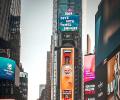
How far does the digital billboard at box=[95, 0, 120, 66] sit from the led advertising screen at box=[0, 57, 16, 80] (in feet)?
109

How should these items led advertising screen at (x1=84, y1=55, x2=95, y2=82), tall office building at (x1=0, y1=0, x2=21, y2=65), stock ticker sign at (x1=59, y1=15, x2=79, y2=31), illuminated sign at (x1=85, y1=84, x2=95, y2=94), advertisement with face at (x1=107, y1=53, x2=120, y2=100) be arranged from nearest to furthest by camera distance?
1. advertisement with face at (x1=107, y1=53, x2=120, y2=100)
2. led advertising screen at (x1=84, y1=55, x2=95, y2=82)
3. illuminated sign at (x1=85, y1=84, x2=95, y2=94)
4. tall office building at (x1=0, y1=0, x2=21, y2=65)
5. stock ticker sign at (x1=59, y1=15, x2=79, y2=31)

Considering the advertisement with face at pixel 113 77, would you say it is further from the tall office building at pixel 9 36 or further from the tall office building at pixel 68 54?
the tall office building at pixel 68 54

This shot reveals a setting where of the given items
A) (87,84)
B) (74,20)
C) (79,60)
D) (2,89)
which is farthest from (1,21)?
(79,60)

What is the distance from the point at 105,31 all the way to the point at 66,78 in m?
66.3

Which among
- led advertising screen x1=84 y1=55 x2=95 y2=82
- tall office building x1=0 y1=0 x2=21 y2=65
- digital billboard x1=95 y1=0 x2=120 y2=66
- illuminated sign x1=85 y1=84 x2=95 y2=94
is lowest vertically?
illuminated sign x1=85 y1=84 x2=95 y2=94

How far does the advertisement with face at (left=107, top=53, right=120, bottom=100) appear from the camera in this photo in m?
29.0

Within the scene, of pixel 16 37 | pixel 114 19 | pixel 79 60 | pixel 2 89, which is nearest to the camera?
pixel 114 19

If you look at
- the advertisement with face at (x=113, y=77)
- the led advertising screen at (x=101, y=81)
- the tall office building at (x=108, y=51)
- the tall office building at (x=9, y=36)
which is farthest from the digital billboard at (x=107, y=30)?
the tall office building at (x=9, y=36)

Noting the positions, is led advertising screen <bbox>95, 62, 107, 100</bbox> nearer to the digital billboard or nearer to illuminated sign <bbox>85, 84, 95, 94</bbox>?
the digital billboard

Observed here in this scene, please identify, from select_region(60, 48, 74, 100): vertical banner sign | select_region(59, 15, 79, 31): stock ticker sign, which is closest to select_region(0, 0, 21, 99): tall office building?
select_region(59, 15, 79, 31): stock ticker sign

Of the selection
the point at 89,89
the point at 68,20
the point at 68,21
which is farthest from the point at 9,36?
the point at 89,89

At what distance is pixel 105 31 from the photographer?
32.9 metres

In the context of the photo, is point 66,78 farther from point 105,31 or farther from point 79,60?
point 105,31

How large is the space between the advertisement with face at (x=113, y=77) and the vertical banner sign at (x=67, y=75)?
66.0 metres
